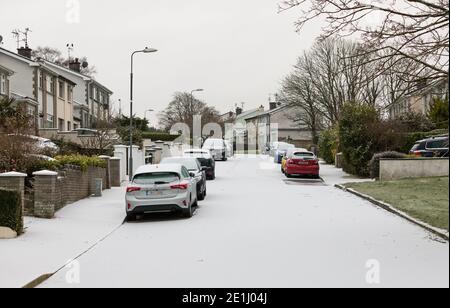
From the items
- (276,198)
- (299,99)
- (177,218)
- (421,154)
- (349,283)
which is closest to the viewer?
(349,283)

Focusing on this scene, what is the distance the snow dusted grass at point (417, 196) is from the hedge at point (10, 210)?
27.9ft

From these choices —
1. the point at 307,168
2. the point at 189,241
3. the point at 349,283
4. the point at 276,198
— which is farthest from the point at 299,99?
the point at 349,283

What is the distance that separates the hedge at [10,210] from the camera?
11484mm

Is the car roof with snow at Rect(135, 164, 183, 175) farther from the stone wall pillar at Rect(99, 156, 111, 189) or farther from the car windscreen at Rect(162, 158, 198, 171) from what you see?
the stone wall pillar at Rect(99, 156, 111, 189)

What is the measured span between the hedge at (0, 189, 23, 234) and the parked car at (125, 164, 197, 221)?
355 centimetres

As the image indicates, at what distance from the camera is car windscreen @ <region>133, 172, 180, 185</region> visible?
48.8ft

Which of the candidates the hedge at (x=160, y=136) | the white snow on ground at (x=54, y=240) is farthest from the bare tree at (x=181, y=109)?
the white snow on ground at (x=54, y=240)

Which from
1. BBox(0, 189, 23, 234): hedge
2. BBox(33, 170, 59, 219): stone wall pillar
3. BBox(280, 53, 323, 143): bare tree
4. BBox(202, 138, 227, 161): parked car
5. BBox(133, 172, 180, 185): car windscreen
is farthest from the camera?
BBox(280, 53, 323, 143): bare tree

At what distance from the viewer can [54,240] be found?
1152 cm

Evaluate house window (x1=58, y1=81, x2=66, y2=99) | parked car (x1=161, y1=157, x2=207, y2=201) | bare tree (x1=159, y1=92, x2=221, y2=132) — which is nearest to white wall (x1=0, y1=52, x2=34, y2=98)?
house window (x1=58, y1=81, x2=66, y2=99)

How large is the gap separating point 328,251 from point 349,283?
7.28ft

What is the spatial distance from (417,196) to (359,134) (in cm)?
1112

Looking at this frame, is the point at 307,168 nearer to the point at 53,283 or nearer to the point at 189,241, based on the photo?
the point at 189,241

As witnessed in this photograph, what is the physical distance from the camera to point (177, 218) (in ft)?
49.8
